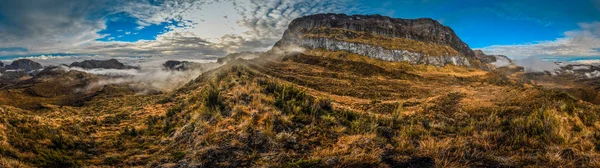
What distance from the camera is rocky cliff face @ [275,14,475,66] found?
14200cm

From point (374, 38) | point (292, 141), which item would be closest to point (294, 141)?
point (292, 141)

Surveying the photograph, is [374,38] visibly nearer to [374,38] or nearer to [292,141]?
[374,38]

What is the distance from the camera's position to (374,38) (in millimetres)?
155000

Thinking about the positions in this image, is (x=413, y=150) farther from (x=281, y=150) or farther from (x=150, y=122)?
(x=150, y=122)

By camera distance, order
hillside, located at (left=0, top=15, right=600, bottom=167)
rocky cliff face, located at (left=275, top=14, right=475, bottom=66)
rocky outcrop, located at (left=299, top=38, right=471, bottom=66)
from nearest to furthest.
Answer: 1. hillside, located at (left=0, top=15, right=600, bottom=167)
2. rocky outcrop, located at (left=299, top=38, right=471, bottom=66)
3. rocky cliff face, located at (left=275, top=14, right=475, bottom=66)

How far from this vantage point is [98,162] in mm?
6277

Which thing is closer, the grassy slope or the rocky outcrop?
the grassy slope

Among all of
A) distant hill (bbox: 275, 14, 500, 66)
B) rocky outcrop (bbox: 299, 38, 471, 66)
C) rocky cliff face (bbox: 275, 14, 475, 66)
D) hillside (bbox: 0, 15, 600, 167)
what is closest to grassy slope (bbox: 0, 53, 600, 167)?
hillside (bbox: 0, 15, 600, 167)

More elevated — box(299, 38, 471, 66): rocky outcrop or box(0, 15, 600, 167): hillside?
box(299, 38, 471, 66): rocky outcrop

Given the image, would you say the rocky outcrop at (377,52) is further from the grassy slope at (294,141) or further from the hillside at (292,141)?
the grassy slope at (294,141)

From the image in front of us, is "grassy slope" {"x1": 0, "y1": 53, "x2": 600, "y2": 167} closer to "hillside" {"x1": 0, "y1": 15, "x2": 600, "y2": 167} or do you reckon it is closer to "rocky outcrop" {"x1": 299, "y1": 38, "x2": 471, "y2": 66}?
"hillside" {"x1": 0, "y1": 15, "x2": 600, "y2": 167}

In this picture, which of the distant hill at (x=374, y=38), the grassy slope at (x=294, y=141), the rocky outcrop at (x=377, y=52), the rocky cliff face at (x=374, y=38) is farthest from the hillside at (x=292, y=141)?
the rocky cliff face at (x=374, y=38)

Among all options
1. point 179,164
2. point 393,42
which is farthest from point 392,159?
point 393,42

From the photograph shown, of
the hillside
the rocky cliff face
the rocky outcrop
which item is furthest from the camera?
the rocky cliff face
